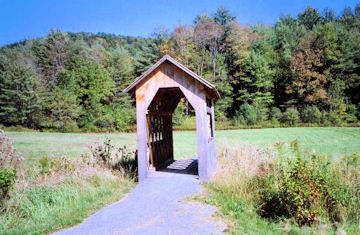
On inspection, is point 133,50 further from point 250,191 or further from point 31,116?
point 250,191

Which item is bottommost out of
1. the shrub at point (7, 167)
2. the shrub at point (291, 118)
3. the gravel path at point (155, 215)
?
the gravel path at point (155, 215)

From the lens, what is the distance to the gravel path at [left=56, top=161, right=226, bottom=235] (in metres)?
3.93

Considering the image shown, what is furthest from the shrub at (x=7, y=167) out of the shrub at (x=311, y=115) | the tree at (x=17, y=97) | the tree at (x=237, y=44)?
A: the tree at (x=237, y=44)

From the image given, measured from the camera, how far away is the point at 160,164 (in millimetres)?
8625

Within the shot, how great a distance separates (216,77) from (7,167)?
1249 inches

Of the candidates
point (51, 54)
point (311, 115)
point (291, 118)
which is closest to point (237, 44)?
point (291, 118)

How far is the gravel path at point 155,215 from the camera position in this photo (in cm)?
393

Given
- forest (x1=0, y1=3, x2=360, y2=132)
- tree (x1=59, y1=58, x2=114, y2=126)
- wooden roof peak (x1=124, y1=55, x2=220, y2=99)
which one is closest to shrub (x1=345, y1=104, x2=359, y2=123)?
forest (x1=0, y1=3, x2=360, y2=132)

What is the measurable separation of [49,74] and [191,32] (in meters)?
25.6

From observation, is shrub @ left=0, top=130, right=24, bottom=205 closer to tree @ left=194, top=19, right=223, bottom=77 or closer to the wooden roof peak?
the wooden roof peak

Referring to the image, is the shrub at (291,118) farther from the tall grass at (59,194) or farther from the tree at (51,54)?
the tree at (51,54)

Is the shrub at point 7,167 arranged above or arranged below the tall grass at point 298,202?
above

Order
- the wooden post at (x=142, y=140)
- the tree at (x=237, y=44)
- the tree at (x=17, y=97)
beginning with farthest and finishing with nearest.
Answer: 1. the tree at (x=237, y=44)
2. the tree at (x=17, y=97)
3. the wooden post at (x=142, y=140)

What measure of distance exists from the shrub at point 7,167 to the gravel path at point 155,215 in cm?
225
